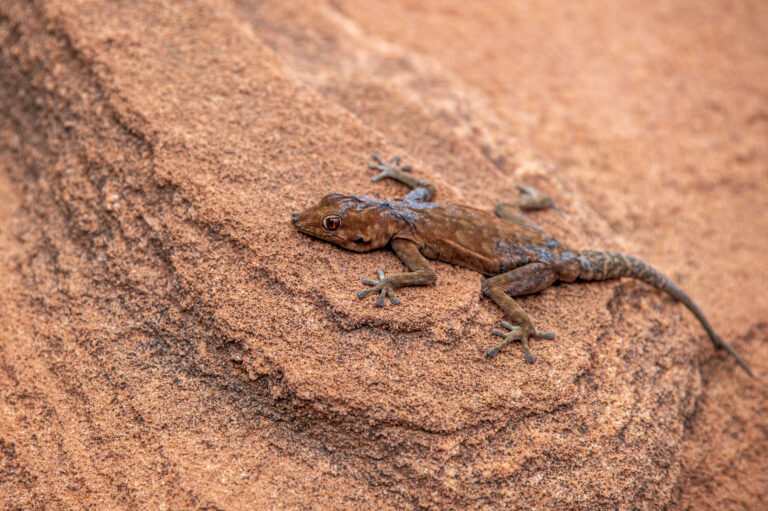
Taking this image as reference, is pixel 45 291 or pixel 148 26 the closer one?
pixel 45 291

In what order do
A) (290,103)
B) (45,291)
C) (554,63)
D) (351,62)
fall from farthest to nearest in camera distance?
(554,63) < (351,62) < (290,103) < (45,291)

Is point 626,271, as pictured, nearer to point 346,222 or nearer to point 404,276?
point 404,276

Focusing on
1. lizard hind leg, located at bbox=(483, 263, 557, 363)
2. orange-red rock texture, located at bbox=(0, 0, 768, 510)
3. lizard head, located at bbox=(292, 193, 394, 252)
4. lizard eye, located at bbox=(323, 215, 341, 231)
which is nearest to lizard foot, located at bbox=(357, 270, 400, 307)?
orange-red rock texture, located at bbox=(0, 0, 768, 510)

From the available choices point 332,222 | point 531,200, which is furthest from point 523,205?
point 332,222

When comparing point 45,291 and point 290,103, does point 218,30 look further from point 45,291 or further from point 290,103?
point 45,291

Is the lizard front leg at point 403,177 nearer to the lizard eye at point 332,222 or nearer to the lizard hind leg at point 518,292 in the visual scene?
the lizard eye at point 332,222

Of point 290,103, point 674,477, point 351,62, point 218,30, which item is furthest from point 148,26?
point 674,477

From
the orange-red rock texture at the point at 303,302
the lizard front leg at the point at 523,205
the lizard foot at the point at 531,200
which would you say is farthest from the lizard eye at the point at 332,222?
the lizard foot at the point at 531,200
